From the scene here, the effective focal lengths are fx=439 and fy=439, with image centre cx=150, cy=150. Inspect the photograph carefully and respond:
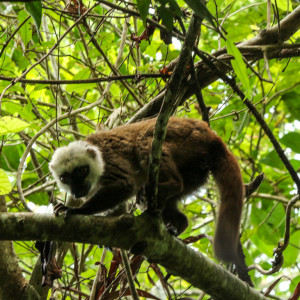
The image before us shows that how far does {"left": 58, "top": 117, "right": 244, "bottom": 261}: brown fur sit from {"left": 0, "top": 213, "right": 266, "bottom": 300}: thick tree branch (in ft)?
1.56

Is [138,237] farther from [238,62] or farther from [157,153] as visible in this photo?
[238,62]

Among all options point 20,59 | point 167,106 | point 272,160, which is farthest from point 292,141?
point 20,59

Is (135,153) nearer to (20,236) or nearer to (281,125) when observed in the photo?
(20,236)

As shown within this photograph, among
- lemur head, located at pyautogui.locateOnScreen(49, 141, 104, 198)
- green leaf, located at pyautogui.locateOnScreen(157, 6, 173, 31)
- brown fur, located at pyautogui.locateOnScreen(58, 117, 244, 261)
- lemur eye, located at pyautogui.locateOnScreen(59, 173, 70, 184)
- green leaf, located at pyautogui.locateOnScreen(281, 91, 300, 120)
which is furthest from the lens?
green leaf, located at pyautogui.locateOnScreen(281, 91, 300, 120)

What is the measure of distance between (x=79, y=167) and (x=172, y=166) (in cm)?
90

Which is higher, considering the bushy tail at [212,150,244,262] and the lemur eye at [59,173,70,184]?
the lemur eye at [59,173,70,184]

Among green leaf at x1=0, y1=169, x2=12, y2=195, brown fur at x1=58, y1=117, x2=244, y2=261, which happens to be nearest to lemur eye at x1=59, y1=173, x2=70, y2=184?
brown fur at x1=58, y1=117, x2=244, y2=261

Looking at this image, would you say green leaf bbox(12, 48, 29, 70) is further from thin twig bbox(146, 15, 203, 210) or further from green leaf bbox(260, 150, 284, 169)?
green leaf bbox(260, 150, 284, 169)

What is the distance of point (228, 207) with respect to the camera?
137 inches

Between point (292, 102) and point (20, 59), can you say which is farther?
point (292, 102)

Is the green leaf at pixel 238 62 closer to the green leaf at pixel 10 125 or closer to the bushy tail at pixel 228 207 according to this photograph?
the bushy tail at pixel 228 207

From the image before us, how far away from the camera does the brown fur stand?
138 inches

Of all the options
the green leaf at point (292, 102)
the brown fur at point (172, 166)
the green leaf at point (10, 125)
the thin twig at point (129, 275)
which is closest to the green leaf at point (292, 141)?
the green leaf at point (292, 102)

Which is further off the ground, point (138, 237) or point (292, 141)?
point (292, 141)
